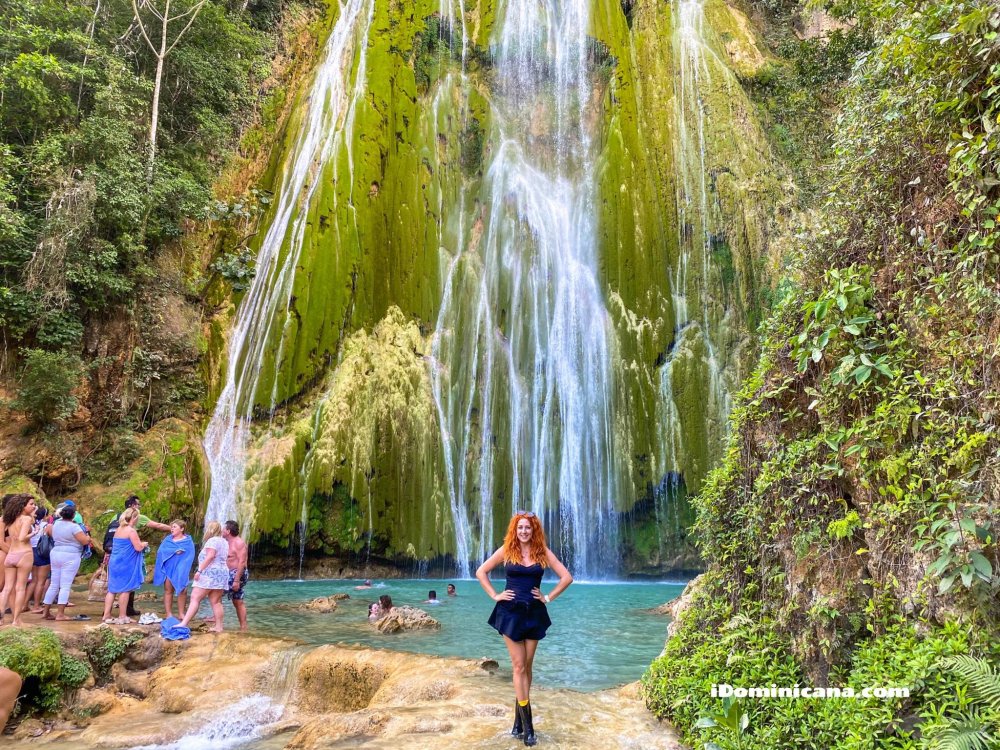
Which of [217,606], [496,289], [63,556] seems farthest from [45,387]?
[496,289]

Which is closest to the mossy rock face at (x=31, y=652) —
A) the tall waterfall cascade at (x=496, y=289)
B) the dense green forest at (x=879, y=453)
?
the dense green forest at (x=879, y=453)

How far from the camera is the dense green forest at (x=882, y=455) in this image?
2.91m

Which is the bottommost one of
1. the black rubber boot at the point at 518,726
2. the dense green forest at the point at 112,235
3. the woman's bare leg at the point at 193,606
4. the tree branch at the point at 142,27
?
the black rubber boot at the point at 518,726

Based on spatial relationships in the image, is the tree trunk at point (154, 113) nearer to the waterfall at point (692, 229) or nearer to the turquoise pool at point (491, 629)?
the turquoise pool at point (491, 629)

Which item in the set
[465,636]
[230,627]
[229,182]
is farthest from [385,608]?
[229,182]

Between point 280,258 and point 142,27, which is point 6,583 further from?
point 142,27

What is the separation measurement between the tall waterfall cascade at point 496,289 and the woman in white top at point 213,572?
7.10 meters

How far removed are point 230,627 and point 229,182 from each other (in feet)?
46.4

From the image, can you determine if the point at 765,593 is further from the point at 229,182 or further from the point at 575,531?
the point at 229,182

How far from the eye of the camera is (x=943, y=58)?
347 cm

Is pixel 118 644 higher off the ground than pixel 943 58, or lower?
lower

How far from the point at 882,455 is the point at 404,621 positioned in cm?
721

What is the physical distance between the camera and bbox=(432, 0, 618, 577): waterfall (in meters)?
16.2

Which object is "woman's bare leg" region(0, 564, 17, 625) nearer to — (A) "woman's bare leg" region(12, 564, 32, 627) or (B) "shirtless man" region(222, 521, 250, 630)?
(A) "woman's bare leg" region(12, 564, 32, 627)
